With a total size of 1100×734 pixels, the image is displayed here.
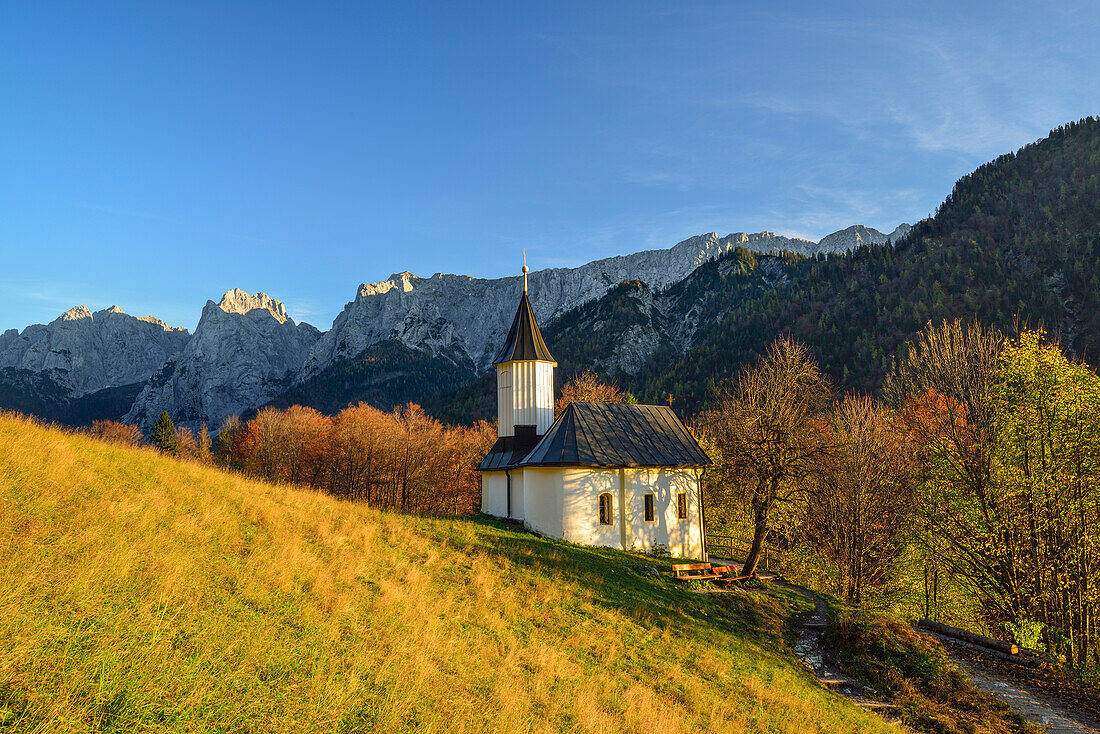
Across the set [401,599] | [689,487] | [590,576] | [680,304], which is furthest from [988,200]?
[401,599]

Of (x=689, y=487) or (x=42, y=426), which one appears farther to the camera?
(x=689, y=487)

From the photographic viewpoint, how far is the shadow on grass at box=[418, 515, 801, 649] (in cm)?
1670

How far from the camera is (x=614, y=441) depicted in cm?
2998

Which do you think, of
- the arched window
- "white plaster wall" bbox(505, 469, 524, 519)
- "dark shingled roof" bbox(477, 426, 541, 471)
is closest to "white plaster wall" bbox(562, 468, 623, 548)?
the arched window

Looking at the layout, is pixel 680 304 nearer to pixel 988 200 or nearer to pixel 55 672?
pixel 988 200

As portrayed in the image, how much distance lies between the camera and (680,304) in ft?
618

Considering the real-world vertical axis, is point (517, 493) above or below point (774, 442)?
below

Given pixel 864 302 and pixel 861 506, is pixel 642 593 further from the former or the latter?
pixel 864 302

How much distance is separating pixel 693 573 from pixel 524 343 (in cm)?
1711

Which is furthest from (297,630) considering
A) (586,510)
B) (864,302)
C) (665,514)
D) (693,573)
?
(864,302)

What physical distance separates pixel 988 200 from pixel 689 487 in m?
136

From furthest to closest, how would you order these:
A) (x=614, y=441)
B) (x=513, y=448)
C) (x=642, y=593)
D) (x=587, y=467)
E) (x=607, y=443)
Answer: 1. (x=513, y=448)
2. (x=614, y=441)
3. (x=607, y=443)
4. (x=587, y=467)
5. (x=642, y=593)

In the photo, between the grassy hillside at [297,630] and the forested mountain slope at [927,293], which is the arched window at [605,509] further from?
the forested mountain slope at [927,293]

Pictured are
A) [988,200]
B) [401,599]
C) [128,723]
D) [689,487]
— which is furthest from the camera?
[988,200]
